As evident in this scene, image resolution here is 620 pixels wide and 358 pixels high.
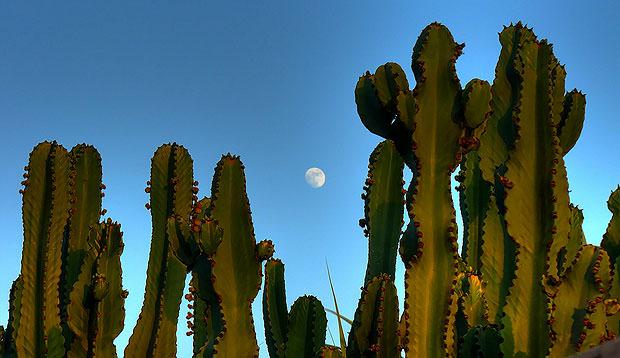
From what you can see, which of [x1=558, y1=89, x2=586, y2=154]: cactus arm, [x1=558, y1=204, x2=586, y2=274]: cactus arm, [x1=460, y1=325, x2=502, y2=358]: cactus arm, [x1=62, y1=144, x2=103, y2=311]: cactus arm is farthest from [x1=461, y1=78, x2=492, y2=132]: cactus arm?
[x1=62, y1=144, x2=103, y2=311]: cactus arm

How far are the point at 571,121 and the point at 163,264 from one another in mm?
3139

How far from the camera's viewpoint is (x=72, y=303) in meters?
5.07

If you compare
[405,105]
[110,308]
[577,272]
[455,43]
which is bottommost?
[577,272]

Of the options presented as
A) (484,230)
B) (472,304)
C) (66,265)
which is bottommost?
(472,304)

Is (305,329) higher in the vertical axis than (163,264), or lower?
lower

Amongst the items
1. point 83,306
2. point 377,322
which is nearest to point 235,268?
point 377,322

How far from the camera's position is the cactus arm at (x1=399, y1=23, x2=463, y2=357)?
4.24 meters

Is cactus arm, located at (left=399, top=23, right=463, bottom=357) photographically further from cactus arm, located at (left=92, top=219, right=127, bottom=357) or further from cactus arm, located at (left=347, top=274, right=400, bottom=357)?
cactus arm, located at (left=92, top=219, right=127, bottom=357)

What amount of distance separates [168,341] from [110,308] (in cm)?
57

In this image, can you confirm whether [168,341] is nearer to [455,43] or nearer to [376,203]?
[376,203]

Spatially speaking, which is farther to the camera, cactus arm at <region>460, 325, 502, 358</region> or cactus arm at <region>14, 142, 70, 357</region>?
cactus arm at <region>14, 142, 70, 357</region>

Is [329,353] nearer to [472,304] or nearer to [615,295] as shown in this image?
[472,304]

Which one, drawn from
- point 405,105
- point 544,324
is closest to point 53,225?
point 405,105

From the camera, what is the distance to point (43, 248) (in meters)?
5.50
